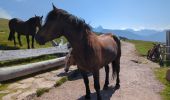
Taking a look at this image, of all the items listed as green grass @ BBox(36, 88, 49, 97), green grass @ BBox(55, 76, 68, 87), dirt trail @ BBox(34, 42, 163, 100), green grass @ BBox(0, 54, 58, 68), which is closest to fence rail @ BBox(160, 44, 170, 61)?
green grass @ BBox(0, 54, 58, 68)

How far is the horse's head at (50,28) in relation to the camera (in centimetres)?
723

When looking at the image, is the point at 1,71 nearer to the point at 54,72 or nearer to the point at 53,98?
the point at 53,98

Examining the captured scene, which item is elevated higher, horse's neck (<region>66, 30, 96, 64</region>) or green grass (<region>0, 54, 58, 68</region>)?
horse's neck (<region>66, 30, 96, 64</region>)

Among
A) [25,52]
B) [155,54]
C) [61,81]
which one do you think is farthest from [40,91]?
[155,54]

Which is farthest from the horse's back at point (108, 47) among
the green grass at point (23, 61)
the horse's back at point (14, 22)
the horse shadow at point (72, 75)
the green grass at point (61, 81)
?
the horse's back at point (14, 22)

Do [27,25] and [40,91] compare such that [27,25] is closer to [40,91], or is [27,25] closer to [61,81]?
[61,81]

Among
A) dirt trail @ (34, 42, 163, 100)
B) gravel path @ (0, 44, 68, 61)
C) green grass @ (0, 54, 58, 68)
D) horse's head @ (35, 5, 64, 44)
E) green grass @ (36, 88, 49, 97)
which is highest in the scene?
horse's head @ (35, 5, 64, 44)

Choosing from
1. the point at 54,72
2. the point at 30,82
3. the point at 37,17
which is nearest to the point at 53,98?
the point at 30,82

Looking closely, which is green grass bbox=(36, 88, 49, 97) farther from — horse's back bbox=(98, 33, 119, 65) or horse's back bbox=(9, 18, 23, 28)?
A: horse's back bbox=(9, 18, 23, 28)

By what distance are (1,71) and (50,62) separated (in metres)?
3.83

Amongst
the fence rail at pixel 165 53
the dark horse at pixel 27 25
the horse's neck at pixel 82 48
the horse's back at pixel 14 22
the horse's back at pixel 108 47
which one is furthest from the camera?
the fence rail at pixel 165 53

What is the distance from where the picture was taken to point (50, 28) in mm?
7289

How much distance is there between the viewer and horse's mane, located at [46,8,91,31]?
7348 mm

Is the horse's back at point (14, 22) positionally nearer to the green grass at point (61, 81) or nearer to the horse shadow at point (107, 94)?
the green grass at point (61, 81)
